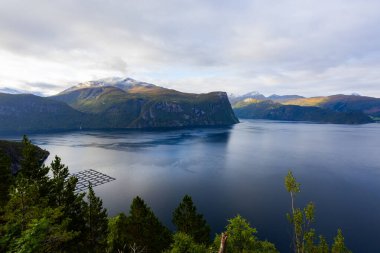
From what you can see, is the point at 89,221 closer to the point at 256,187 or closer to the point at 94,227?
the point at 94,227

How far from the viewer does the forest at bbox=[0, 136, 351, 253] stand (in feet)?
87.7

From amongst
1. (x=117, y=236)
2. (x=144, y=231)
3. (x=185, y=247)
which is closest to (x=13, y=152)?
(x=117, y=236)

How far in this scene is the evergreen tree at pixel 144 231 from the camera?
47062 mm

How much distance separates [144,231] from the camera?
4738 cm

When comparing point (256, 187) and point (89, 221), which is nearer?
point (89, 221)

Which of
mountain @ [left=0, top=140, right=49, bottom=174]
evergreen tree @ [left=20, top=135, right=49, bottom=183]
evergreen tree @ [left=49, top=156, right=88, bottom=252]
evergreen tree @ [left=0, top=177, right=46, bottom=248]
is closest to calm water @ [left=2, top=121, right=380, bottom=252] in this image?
mountain @ [left=0, top=140, right=49, bottom=174]

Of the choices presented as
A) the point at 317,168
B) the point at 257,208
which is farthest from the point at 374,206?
the point at 317,168

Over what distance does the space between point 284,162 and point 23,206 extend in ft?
536

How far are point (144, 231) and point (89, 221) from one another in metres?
10.4

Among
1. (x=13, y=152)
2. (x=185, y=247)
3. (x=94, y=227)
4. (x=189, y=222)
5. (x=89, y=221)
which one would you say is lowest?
(x=189, y=222)

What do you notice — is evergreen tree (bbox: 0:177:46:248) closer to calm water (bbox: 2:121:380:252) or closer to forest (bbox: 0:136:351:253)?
forest (bbox: 0:136:351:253)

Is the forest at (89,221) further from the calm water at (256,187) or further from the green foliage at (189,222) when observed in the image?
the calm water at (256,187)

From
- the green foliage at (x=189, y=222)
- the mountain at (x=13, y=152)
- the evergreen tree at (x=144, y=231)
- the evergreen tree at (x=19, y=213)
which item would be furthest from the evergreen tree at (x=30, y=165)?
the mountain at (x=13, y=152)

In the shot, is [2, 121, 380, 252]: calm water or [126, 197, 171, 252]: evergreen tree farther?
[2, 121, 380, 252]: calm water
